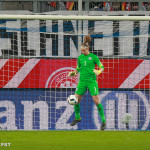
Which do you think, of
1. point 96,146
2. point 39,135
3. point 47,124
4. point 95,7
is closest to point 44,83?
point 47,124

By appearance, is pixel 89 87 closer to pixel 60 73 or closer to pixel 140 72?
pixel 60 73

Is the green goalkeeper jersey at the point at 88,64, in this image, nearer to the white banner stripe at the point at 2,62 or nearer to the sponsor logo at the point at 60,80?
the sponsor logo at the point at 60,80

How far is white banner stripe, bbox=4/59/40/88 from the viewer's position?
9938 millimetres

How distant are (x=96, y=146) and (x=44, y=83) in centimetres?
281

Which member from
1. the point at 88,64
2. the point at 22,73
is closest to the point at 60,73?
the point at 22,73

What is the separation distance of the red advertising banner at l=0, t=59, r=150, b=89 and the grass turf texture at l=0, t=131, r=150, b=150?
108 cm

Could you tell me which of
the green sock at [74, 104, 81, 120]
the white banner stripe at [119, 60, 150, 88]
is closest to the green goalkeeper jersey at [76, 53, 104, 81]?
the green sock at [74, 104, 81, 120]

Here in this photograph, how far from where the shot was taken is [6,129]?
984 cm

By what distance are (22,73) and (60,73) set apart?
0.76 m

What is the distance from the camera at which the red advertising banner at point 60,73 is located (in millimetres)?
9898

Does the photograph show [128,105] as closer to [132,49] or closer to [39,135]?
[132,49]

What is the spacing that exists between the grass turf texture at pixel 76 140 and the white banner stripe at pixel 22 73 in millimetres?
1117

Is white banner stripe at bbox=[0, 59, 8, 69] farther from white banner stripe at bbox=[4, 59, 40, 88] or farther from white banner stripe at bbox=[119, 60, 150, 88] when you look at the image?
white banner stripe at bbox=[119, 60, 150, 88]

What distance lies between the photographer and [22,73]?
32.7 feet
